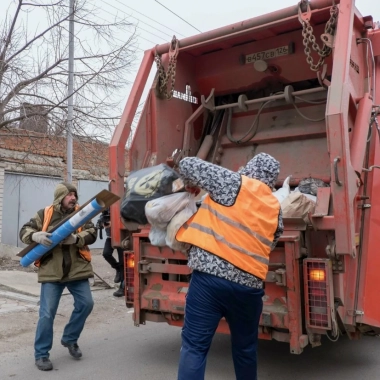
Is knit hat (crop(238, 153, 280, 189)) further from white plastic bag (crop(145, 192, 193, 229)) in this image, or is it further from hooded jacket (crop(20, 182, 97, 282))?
hooded jacket (crop(20, 182, 97, 282))

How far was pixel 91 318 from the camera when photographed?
576 cm

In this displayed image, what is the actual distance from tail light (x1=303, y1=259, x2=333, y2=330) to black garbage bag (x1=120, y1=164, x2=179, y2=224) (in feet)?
3.40

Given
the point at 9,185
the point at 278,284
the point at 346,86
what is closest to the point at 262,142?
the point at 346,86

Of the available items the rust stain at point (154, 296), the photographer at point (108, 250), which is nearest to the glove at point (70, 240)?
the rust stain at point (154, 296)

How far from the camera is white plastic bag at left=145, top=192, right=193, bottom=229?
9.58 feet

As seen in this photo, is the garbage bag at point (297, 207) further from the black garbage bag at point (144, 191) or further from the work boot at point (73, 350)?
the work boot at point (73, 350)

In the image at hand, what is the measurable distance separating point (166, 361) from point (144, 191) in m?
1.79

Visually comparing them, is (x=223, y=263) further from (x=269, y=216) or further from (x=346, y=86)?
(x=346, y=86)

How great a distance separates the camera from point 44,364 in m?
3.92

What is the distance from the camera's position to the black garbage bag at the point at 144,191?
3035 mm

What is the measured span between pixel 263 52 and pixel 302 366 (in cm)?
276

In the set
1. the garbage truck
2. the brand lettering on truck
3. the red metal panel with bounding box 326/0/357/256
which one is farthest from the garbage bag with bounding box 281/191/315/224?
the brand lettering on truck

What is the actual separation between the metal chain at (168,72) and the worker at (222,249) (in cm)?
196

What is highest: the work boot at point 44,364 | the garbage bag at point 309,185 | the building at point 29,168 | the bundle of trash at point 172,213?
the building at point 29,168
